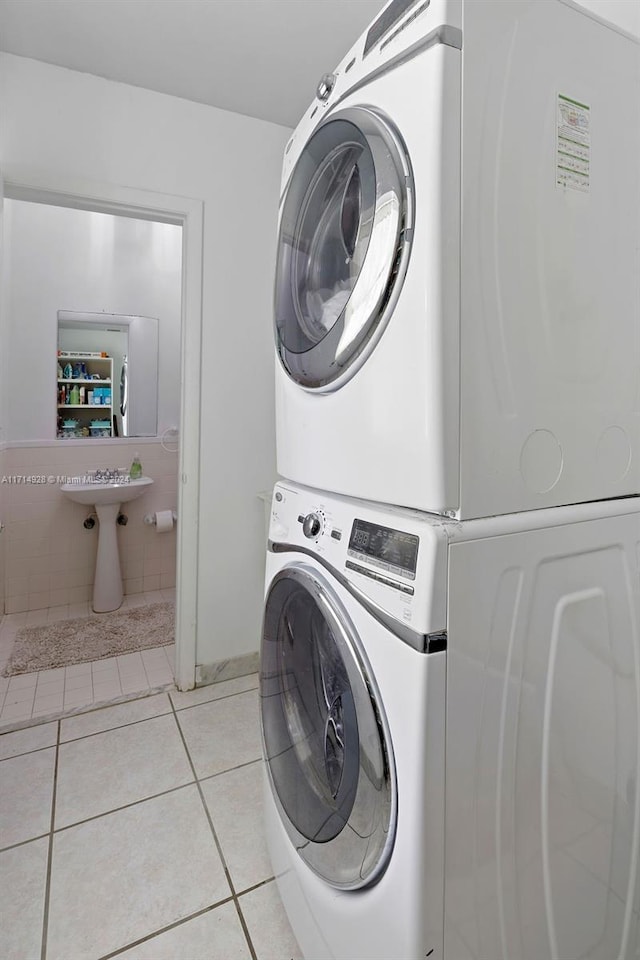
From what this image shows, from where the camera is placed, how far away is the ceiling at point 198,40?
1.57 m

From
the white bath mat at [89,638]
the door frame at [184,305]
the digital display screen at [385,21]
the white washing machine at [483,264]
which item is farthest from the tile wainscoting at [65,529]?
the digital display screen at [385,21]

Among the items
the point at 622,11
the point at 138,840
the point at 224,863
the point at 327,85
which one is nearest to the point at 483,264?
the point at 327,85

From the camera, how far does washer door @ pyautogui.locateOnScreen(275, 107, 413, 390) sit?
75cm

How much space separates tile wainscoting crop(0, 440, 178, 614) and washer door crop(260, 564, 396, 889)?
2.37 m

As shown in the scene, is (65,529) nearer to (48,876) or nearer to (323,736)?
(48,876)

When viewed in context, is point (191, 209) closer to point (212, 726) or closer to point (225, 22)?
point (225, 22)

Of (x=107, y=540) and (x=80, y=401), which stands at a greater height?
(x=80, y=401)

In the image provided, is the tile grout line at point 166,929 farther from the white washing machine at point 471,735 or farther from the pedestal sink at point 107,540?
the pedestal sink at point 107,540

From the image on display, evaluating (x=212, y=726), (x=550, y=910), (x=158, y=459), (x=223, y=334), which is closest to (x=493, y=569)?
(x=550, y=910)

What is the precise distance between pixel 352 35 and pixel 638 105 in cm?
128

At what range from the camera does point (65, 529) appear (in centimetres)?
307

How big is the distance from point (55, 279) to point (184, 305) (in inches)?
58.5

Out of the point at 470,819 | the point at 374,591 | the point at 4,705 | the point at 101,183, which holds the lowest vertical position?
the point at 4,705

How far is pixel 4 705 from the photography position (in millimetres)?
2018
